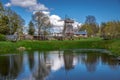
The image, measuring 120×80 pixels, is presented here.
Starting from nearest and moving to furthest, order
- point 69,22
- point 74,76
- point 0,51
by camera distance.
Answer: point 74,76 < point 0,51 < point 69,22

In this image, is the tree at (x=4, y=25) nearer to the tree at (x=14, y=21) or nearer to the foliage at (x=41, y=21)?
the tree at (x=14, y=21)

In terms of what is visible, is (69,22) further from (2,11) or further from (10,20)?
(2,11)

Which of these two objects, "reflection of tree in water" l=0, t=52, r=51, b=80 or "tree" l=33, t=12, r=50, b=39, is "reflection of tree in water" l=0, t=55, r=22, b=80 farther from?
"tree" l=33, t=12, r=50, b=39

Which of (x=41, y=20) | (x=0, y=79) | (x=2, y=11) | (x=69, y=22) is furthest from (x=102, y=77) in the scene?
(x=69, y=22)

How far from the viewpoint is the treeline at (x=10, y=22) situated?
107 metres

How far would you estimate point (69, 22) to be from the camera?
141125 millimetres

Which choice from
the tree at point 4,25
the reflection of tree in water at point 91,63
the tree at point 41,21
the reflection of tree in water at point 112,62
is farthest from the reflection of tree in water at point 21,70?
the tree at point 41,21

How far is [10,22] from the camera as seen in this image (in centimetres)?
11438

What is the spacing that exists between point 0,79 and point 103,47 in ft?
200

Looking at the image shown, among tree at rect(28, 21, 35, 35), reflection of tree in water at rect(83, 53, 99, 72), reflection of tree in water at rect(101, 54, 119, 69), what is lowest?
reflection of tree in water at rect(83, 53, 99, 72)

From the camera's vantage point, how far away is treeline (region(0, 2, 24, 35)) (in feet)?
350

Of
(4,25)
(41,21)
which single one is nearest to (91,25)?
(41,21)

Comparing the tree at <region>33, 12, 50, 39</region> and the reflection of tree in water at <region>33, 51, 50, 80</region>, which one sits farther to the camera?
the tree at <region>33, 12, 50, 39</region>

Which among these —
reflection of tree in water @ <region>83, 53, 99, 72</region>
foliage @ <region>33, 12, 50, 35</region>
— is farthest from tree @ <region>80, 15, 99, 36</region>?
reflection of tree in water @ <region>83, 53, 99, 72</region>
